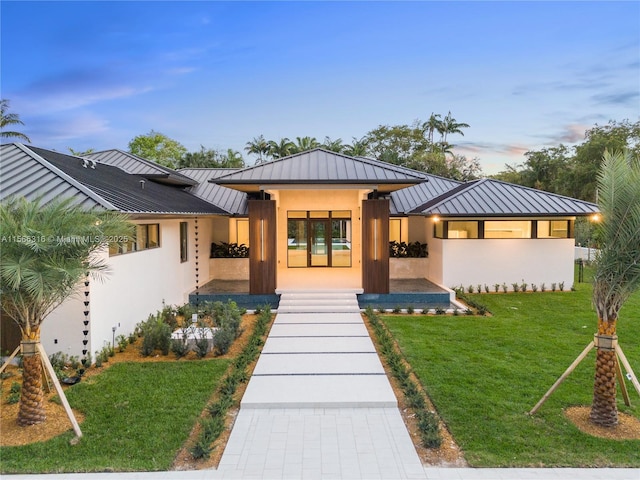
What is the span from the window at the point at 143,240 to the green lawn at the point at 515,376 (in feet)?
21.0

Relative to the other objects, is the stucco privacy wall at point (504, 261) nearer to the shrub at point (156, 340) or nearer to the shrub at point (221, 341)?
the shrub at point (221, 341)

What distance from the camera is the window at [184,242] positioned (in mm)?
13203

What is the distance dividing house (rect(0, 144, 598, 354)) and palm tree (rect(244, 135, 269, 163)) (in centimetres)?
2516

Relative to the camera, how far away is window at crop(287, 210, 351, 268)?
16.3 meters

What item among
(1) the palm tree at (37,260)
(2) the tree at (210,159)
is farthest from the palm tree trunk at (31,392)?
(2) the tree at (210,159)

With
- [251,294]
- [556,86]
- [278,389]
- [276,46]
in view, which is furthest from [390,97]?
[278,389]

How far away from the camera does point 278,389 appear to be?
630cm

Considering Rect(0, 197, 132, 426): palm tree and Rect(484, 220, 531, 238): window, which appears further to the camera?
Rect(484, 220, 531, 238): window

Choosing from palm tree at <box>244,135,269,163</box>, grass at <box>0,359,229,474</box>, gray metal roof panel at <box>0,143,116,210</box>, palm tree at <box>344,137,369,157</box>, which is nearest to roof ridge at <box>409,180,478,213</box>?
grass at <box>0,359,229,474</box>

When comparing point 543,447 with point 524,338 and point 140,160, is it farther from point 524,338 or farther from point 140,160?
point 140,160

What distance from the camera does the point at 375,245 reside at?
12320 mm

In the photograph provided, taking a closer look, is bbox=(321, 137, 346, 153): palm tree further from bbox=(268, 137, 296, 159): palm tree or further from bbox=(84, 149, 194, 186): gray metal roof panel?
bbox=(84, 149, 194, 186): gray metal roof panel

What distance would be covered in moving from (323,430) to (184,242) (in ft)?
32.2

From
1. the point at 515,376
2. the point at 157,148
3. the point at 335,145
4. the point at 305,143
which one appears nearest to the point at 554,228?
the point at 515,376
